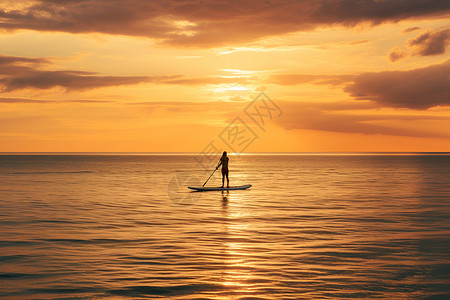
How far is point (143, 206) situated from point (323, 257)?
17103 millimetres

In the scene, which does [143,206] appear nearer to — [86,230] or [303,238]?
[86,230]

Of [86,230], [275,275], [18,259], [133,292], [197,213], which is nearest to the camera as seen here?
[133,292]

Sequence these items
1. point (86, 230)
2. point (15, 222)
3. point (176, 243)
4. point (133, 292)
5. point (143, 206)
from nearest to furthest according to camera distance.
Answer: point (133, 292) < point (176, 243) < point (86, 230) < point (15, 222) < point (143, 206)

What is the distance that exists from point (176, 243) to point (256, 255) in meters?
3.45

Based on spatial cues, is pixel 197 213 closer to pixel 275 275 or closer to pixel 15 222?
pixel 15 222

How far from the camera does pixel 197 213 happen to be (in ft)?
85.1

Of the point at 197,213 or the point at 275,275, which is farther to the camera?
the point at 197,213

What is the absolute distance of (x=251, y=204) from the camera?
30.5 m

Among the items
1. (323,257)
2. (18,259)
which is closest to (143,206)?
(18,259)

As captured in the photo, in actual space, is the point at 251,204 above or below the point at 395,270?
above

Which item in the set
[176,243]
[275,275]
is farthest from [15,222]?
[275,275]

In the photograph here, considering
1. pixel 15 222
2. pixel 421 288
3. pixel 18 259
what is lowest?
pixel 421 288

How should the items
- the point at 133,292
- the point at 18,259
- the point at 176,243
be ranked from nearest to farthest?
1. the point at 133,292
2. the point at 18,259
3. the point at 176,243

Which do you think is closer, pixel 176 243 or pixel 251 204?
pixel 176 243
